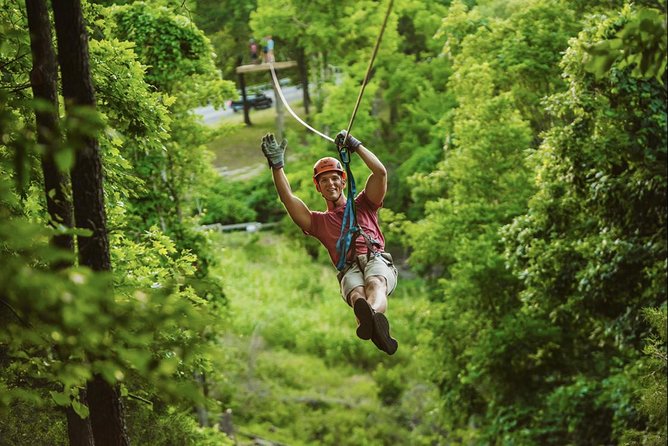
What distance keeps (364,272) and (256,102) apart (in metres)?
30.3

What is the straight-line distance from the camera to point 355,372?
25.0 meters

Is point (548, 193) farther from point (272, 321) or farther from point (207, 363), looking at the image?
point (272, 321)

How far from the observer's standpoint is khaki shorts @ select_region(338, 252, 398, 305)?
7.33m

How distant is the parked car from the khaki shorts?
29420 mm

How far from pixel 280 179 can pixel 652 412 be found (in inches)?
133

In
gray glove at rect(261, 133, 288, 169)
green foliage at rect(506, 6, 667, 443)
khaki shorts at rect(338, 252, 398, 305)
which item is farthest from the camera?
green foliage at rect(506, 6, 667, 443)

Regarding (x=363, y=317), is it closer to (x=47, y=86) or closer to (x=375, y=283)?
(x=375, y=283)

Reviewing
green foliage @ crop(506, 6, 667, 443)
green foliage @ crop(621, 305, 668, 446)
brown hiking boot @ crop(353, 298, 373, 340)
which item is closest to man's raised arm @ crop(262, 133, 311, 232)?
brown hiking boot @ crop(353, 298, 373, 340)

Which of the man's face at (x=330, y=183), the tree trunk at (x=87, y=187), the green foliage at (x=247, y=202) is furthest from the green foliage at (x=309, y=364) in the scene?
the tree trunk at (x=87, y=187)

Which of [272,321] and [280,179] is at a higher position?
[280,179]

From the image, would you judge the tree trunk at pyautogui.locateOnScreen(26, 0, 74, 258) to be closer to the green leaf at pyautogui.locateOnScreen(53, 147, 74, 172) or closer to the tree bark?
the green leaf at pyautogui.locateOnScreen(53, 147, 74, 172)

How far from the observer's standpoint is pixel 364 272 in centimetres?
738

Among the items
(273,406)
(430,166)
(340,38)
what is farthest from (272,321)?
(340,38)

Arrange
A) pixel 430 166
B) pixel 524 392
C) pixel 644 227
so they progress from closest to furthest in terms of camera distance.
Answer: pixel 644 227
pixel 524 392
pixel 430 166
